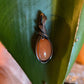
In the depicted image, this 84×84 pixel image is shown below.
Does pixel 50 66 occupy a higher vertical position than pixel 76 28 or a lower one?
lower

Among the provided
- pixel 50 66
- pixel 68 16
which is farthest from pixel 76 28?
pixel 50 66

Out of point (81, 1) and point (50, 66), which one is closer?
point (81, 1)

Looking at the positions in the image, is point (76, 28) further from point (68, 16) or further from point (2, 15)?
point (2, 15)
